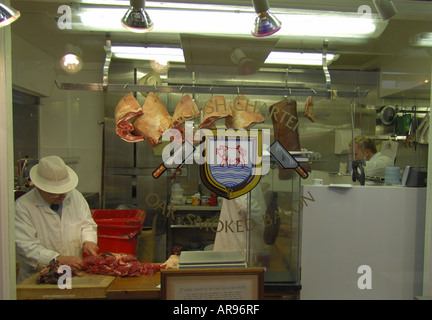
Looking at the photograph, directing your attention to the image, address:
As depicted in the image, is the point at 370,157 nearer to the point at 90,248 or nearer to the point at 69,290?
the point at 90,248

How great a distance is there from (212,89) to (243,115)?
0.29 meters

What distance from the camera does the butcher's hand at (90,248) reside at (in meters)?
2.35

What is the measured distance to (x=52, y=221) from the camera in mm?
2406

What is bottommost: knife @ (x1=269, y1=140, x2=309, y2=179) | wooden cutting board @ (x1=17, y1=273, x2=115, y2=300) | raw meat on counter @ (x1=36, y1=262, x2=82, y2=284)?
wooden cutting board @ (x1=17, y1=273, x2=115, y2=300)

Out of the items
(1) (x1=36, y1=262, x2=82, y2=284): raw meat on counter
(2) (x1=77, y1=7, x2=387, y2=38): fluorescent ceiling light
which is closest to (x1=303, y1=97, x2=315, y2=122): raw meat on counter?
(2) (x1=77, y1=7, x2=387, y2=38): fluorescent ceiling light

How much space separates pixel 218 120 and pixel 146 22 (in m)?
0.81

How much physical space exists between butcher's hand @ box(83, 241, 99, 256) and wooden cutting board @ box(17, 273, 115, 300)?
0.95 ft

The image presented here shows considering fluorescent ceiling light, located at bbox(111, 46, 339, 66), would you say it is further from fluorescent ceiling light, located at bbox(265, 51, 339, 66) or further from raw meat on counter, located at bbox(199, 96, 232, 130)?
raw meat on counter, located at bbox(199, 96, 232, 130)

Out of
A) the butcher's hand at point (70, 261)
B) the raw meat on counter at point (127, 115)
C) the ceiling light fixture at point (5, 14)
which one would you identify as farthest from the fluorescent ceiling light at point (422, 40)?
the butcher's hand at point (70, 261)

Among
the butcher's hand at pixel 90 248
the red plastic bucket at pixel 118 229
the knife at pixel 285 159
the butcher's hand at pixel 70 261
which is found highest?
the knife at pixel 285 159

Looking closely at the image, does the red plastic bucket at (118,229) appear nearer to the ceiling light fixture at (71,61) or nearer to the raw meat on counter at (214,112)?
the raw meat on counter at (214,112)

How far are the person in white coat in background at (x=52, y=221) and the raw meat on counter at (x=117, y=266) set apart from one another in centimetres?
9

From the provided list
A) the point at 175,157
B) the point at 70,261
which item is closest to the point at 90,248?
the point at 70,261

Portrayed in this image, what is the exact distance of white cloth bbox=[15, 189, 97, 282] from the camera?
87.3 inches
